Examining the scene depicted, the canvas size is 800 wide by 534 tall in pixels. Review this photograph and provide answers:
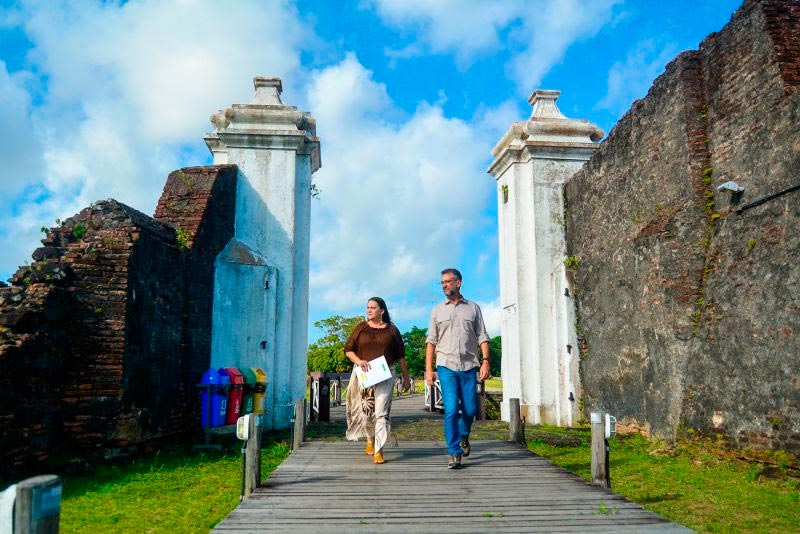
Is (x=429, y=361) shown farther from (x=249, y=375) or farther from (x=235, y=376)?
(x=249, y=375)

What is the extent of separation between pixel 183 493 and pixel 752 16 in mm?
8926

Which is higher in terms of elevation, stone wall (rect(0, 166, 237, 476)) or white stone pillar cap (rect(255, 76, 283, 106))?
white stone pillar cap (rect(255, 76, 283, 106))

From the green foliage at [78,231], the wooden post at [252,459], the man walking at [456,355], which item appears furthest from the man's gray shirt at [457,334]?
the green foliage at [78,231]

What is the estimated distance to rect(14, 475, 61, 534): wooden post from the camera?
2539 millimetres

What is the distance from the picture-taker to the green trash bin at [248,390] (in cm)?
1127

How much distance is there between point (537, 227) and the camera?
1386 cm

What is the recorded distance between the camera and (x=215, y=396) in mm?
10297

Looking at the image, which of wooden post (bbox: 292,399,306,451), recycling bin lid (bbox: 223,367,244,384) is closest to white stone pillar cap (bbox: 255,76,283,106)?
recycling bin lid (bbox: 223,367,244,384)

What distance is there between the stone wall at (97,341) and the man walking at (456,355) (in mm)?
4241

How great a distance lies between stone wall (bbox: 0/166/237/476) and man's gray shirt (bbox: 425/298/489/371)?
4261mm

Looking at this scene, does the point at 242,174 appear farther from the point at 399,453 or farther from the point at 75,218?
the point at 399,453

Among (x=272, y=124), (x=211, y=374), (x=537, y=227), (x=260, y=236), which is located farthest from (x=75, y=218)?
(x=537, y=227)

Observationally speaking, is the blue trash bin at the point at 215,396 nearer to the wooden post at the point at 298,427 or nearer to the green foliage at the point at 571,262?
the wooden post at the point at 298,427

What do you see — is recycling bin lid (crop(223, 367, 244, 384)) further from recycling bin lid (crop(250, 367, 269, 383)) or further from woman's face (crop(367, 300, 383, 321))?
woman's face (crop(367, 300, 383, 321))
